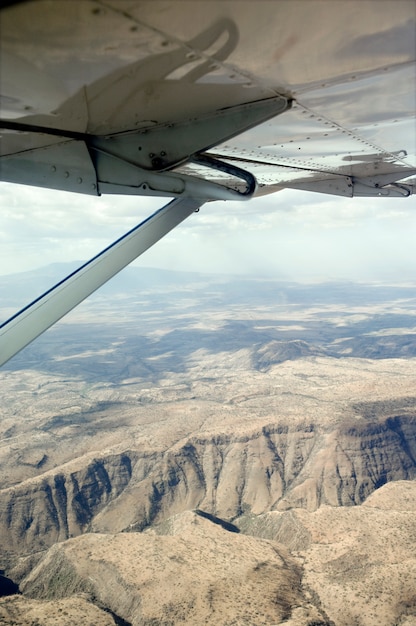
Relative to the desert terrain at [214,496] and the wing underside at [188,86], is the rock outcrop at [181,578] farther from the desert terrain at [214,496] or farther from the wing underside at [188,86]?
the wing underside at [188,86]

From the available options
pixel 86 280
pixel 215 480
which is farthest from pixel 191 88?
pixel 215 480

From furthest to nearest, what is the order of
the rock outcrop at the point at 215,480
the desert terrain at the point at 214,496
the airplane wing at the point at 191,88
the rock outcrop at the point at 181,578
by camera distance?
1. the rock outcrop at the point at 215,480
2. the desert terrain at the point at 214,496
3. the rock outcrop at the point at 181,578
4. the airplane wing at the point at 191,88

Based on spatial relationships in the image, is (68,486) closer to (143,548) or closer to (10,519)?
(10,519)

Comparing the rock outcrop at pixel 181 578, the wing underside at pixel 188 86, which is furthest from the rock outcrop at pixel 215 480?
the wing underside at pixel 188 86

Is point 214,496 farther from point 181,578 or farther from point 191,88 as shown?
point 191,88

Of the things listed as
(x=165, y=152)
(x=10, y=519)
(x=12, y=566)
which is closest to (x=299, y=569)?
(x=12, y=566)

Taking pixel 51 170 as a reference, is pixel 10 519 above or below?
below

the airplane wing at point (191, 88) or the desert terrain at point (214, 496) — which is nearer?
the airplane wing at point (191, 88)
